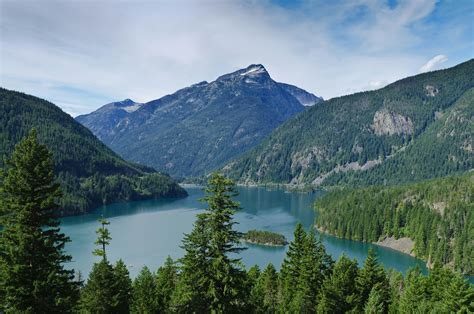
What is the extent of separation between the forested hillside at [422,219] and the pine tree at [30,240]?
117m

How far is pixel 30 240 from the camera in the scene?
2347 cm

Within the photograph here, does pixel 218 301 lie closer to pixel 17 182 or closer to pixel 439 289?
pixel 17 182

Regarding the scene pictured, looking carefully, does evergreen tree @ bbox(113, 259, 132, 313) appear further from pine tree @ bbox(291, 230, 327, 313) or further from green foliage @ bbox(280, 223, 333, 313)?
pine tree @ bbox(291, 230, 327, 313)

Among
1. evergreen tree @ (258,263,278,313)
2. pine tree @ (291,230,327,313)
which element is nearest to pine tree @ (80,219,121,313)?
pine tree @ (291,230,327,313)

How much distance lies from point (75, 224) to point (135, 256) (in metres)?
78.6

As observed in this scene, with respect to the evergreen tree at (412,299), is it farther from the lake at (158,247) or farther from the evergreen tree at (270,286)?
the lake at (158,247)

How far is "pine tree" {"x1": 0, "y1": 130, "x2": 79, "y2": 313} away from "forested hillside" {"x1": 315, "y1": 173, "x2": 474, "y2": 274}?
383ft

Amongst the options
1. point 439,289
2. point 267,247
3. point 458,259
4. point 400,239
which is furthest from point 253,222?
point 439,289

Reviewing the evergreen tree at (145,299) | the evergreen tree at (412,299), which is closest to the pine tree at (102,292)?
the evergreen tree at (145,299)

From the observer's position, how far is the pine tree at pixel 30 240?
75.6 ft

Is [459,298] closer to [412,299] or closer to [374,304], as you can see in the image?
[412,299]

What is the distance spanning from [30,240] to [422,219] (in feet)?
471

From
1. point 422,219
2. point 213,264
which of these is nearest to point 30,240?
point 213,264

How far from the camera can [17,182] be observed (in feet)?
77.6
